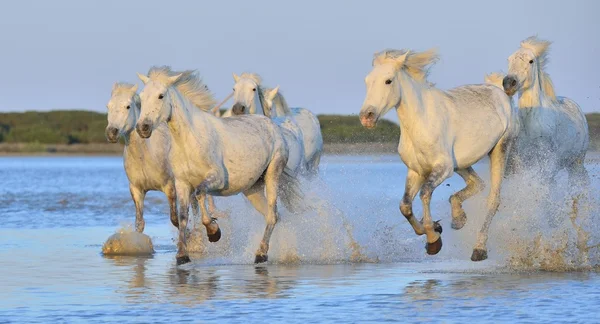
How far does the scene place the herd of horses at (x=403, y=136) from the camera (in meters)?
13.3

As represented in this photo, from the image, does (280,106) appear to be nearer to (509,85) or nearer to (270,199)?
(270,199)

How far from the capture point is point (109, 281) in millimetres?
12570

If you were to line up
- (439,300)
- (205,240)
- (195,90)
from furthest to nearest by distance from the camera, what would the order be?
(205,240) → (195,90) → (439,300)

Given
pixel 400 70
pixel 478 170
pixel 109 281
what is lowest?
pixel 109 281

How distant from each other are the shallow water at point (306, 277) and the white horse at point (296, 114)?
673mm

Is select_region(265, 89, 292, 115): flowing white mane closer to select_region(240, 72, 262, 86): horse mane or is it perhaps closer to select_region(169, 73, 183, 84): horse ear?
select_region(240, 72, 262, 86): horse mane

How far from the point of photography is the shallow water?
34.2ft

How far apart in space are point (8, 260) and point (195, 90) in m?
2.84

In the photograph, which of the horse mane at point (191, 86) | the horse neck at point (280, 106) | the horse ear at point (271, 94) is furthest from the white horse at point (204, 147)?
the horse neck at point (280, 106)

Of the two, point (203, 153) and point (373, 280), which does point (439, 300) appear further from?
point (203, 153)

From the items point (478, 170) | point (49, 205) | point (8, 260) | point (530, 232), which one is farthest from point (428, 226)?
point (49, 205)

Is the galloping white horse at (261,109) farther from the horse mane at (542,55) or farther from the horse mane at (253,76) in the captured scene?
the horse mane at (542,55)

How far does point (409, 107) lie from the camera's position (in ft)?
43.5

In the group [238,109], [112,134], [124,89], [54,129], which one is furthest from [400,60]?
[54,129]
